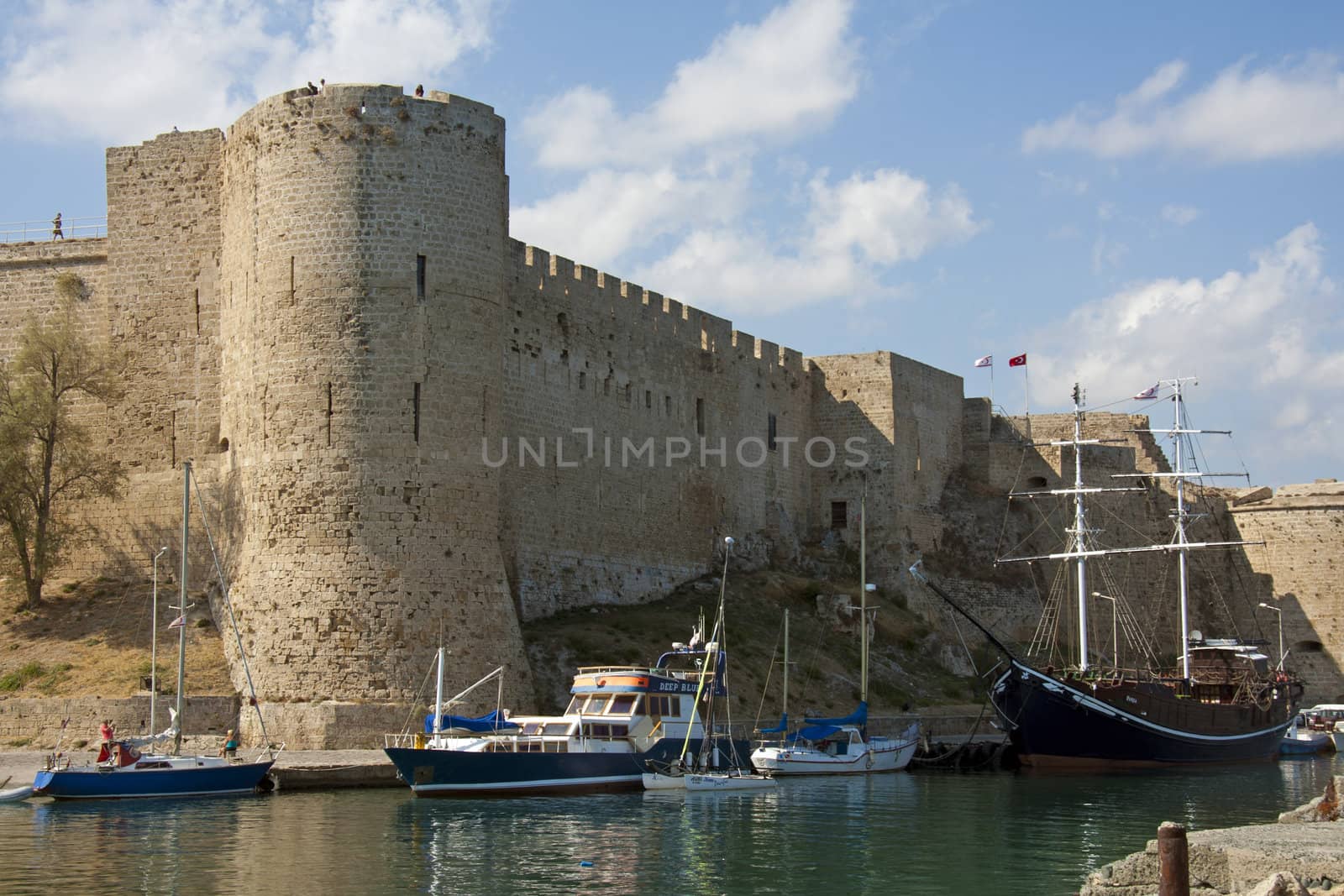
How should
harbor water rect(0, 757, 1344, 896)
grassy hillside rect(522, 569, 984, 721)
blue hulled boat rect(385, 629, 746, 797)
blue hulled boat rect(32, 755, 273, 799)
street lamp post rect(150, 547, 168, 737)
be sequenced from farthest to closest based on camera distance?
grassy hillside rect(522, 569, 984, 721) → street lamp post rect(150, 547, 168, 737) → blue hulled boat rect(385, 629, 746, 797) → blue hulled boat rect(32, 755, 273, 799) → harbor water rect(0, 757, 1344, 896)

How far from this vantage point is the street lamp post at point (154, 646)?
24.6 meters

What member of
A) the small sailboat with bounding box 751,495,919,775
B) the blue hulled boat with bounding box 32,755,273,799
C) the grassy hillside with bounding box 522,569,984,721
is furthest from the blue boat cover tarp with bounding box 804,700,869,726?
the blue hulled boat with bounding box 32,755,273,799

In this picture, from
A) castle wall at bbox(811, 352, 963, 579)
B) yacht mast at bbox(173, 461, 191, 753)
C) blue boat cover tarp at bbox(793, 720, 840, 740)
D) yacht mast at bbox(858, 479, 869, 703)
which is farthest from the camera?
castle wall at bbox(811, 352, 963, 579)

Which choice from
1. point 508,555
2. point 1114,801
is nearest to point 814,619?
point 508,555

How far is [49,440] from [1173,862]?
22735 mm

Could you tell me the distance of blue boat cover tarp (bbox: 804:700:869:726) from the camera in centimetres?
3070

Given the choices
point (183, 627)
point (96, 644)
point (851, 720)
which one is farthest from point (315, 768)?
point (851, 720)

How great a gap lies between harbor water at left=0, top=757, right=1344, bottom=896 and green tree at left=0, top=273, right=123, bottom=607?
6.74m

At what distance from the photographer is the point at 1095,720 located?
31.9 m

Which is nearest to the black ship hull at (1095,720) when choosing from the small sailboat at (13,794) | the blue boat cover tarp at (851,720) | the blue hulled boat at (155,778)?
the blue boat cover tarp at (851,720)

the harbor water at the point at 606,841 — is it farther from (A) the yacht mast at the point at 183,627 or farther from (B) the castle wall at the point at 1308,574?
(B) the castle wall at the point at 1308,574

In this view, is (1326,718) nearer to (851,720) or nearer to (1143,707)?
(1143,707)

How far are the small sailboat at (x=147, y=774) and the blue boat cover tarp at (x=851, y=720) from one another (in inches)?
434

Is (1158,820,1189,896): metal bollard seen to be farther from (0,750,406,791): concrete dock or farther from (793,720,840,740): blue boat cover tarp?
(793,720,840,740): blue boat cover tarp
